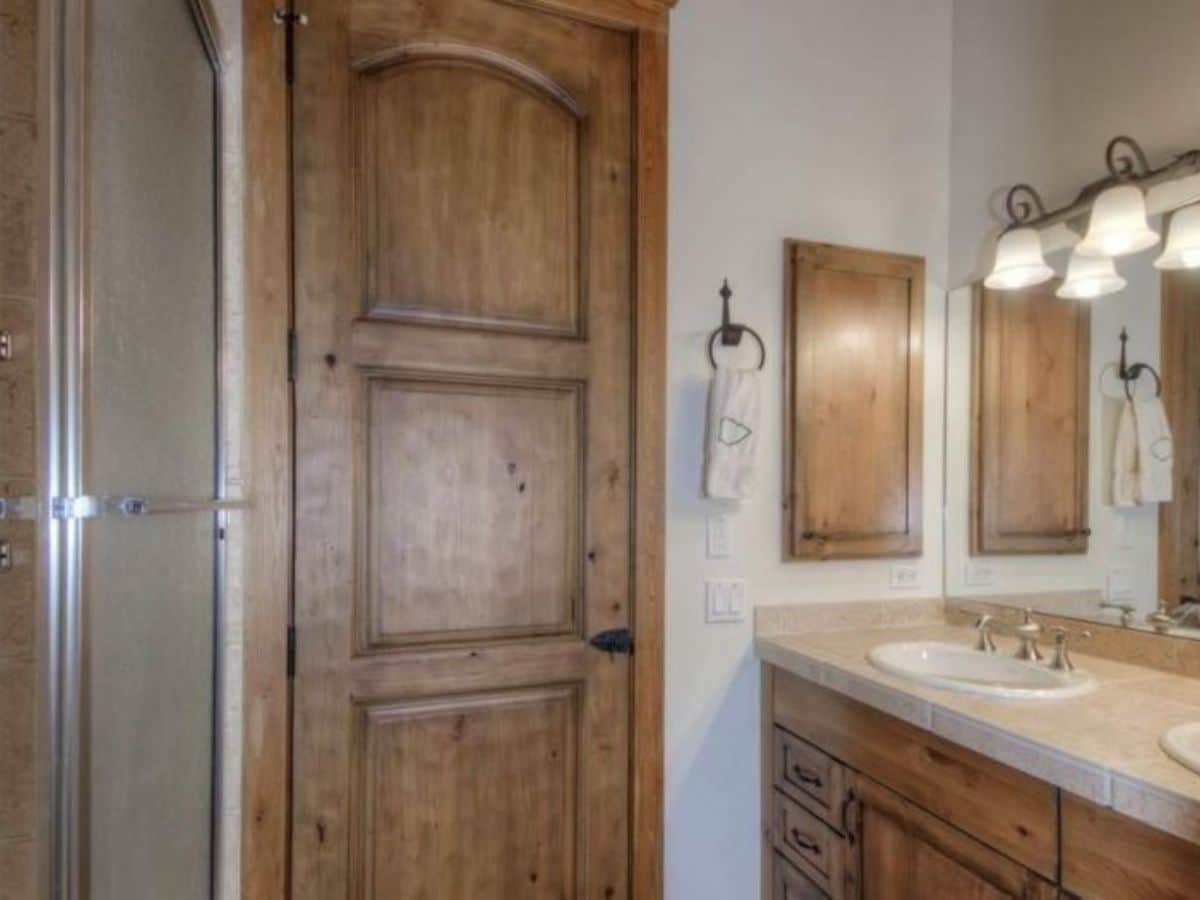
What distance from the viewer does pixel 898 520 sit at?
77.5 inches

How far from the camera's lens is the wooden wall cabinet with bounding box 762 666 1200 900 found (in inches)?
40.0

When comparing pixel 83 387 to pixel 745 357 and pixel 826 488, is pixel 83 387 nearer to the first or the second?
pixel 745 357

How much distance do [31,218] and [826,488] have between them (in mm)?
1720

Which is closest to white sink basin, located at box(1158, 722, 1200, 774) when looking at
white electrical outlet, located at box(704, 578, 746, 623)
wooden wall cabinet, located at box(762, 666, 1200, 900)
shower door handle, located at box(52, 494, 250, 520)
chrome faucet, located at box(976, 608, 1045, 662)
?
wooden wall cabinet, located at box(762, 666, 1200, 900)

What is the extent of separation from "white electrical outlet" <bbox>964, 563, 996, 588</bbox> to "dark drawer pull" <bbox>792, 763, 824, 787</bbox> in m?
0.78

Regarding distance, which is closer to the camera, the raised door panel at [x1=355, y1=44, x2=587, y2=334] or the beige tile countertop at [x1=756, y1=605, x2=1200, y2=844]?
the beige tile countertop at [x1=756, y1=605, x2=1200, y2=844]

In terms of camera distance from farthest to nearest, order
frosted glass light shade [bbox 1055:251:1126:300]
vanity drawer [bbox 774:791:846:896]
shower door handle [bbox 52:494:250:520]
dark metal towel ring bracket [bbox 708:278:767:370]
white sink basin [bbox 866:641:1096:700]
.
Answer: dark metal towel ring bracket [bbox 708:278:767:370] < frosted glass light shade [bbox 1055:251:1126:300] < vanity drawer [bbox 774:791:846:896] < white sink basin [bbox 866:641:1096:700] < shower door handle [bbox 52:494:250:520]

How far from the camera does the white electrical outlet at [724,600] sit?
1776 mm

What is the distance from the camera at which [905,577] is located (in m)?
2.01

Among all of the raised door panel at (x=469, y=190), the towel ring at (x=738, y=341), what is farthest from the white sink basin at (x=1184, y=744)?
the raised door panel at (x=469, y=190)

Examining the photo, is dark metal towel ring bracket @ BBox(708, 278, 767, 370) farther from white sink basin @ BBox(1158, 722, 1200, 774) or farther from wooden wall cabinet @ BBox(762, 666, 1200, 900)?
white sink basin @ BBox(1158, 722, 1200, 774)

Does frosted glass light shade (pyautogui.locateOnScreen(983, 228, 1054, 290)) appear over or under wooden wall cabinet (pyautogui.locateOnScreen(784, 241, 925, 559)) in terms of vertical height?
over

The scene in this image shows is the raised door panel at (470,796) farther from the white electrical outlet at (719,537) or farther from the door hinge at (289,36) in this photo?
the door hinge at (289,36)

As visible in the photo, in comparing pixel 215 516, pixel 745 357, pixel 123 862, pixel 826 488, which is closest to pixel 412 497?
pixel 215 516
